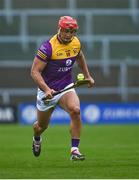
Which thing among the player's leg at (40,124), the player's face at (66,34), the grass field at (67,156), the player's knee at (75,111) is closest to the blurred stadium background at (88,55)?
the grass field at (67,156)

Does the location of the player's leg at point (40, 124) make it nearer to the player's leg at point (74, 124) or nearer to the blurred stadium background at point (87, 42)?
the player's leg at point (74, 124)

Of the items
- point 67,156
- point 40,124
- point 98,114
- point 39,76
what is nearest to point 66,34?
point 39,76

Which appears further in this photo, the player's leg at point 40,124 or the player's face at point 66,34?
the player's leg at point 40,124

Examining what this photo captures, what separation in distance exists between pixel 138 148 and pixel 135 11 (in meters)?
14.8

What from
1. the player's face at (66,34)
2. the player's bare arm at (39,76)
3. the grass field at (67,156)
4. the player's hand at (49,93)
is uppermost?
the player's face at (66,34)

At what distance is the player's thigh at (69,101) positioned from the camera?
12.5 meters

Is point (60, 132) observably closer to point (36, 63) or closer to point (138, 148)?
point (138, 148)

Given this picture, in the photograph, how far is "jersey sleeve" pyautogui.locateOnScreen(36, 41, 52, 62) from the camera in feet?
41.5

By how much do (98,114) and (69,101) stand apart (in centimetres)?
1579

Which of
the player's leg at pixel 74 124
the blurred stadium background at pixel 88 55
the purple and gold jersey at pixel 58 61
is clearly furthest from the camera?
the blurred stadium background at pixel 88 55

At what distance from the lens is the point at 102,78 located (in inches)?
1145

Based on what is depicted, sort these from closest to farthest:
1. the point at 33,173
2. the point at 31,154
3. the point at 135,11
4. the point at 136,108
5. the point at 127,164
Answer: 1. the point at 33,173
2. the point at 127,164
3. the point at 31,154
4. the point at 136,108
5. the point at 135,11

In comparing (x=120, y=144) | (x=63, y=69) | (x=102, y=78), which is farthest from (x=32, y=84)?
(x=63, y=69)

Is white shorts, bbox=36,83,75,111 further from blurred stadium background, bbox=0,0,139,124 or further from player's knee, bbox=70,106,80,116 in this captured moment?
blurred stadium background, bbox=0,0,139,124
